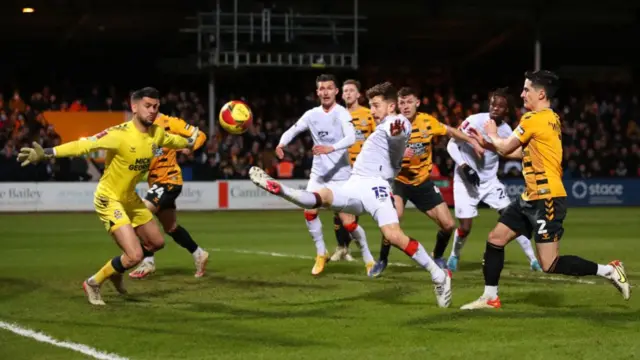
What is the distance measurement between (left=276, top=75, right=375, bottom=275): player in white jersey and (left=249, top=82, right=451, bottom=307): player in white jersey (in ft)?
7.75

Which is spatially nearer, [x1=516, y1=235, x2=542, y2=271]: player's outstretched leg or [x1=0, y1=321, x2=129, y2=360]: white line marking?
[x1=0, y1=321, x2=129, y2=360]: white line marking

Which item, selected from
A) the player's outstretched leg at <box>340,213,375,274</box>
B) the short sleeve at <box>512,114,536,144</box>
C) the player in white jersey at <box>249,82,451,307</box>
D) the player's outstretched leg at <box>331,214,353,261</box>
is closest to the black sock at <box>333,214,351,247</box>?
the player's outstretched leg at <box>331,214,353,261</box>

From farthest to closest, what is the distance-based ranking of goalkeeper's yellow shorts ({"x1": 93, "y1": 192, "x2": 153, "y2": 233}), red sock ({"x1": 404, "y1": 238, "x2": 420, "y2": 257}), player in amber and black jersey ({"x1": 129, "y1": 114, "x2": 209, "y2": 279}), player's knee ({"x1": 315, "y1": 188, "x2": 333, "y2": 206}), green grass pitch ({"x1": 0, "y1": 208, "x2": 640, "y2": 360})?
player in amber and black jersey ({"x1": 129, "y1": 114, "x2": 209, "y2": 279})
goalkeeper's yellow shorts ({"x1": 93, "y1": 192, "x2": 153, "y2": 233})
player's knee ({"x1": 315, "y1": 188, "x2": 333, "y2": 206})
red sock ({"x1": 404, "y1": 238, "x2": 420, "y2": 257})
green grass pitch ({"x1": 0, "y1": 208, "x2": 640, "y2": 360})

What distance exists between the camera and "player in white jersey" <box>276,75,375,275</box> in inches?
518

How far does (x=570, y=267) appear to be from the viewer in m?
9.38

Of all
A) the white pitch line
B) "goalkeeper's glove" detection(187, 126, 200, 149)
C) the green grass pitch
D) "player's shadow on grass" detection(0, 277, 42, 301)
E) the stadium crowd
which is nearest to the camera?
the green grass pitch

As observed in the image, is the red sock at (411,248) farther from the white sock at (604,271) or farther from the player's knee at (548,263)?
the white sock at (604,271)

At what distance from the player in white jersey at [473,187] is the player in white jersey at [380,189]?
297 centimetres

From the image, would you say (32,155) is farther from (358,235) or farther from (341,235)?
(341,235)

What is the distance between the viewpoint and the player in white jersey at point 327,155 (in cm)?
1316

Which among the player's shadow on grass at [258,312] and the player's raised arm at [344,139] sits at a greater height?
the player's raised arm at [344,139]

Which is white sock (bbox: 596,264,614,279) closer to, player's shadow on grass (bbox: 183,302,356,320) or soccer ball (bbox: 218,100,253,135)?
player's shadow on grass (bbox: 183,302,356,320)

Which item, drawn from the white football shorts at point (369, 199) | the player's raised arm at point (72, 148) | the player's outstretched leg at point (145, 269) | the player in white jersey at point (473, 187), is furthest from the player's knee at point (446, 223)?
the player's raised arm at point (72, 148)

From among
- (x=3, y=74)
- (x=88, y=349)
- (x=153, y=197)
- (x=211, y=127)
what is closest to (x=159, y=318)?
(x=88, y=349)
